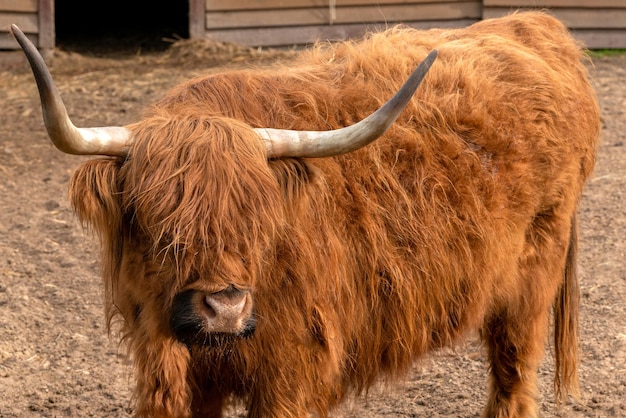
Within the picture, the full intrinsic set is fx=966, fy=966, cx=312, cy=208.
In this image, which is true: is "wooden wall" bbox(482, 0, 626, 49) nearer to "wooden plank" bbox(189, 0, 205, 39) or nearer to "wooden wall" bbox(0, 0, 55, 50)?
"wooden plank" bbox(189, 0, 205, 39)

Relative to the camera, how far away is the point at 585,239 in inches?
259

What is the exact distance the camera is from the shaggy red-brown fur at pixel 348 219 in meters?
3.09

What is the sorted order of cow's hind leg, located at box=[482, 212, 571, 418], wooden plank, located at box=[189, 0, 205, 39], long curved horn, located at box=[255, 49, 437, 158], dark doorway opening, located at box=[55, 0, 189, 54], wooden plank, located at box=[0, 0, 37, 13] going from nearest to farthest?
1. long curved horn, located at box=[255, 49, 437, 158]
2. cow's hind leg, located at box=[482, 212, 571, 418]
3. wooden plank, located at box=[0, 0, 37, 13]
4. wooden plank, located at box=[189, 0, 205, 39]
5. dark doorway opening, located at box=[55, 0, 189, 54]

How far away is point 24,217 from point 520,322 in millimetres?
3778

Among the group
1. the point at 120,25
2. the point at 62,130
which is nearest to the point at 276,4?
the point at 120,25

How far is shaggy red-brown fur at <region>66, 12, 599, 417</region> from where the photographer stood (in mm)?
3088

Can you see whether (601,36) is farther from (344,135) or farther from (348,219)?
(344,135)

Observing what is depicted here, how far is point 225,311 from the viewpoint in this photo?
2889 millimetres

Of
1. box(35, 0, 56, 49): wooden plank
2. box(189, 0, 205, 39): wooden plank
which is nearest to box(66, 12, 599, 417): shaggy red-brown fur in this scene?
box(189, 0, 205, 39): wooden plank

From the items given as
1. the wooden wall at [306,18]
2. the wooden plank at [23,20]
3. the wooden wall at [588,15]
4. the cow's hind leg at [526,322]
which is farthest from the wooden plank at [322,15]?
the cow's hind leg at [526,322]

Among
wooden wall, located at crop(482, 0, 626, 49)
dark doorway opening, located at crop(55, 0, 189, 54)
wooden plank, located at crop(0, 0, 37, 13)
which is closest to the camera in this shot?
wooden plank, located at crop(0, 0, 37, 13)

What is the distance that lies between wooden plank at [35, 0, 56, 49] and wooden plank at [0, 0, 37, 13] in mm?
81

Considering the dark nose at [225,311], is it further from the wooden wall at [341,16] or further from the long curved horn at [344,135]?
the wooden wall at [341,16]

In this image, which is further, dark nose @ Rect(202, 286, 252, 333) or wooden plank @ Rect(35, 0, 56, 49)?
wooden plank @ Rect(35, 0, 56, 49)
